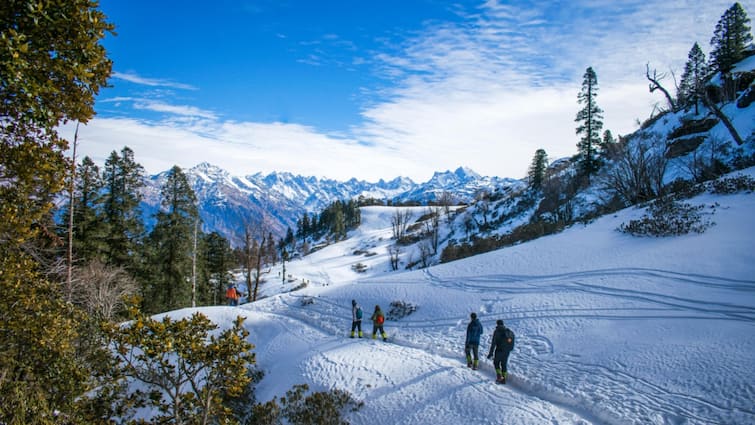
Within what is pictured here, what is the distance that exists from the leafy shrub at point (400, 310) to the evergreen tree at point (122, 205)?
66.4 ft

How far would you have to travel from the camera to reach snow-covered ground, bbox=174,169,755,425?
9594 millimetres

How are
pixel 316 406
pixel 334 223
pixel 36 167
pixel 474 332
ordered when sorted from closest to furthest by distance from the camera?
pixel 36 167, pixel 316 406, pixel 474 332, pixel 334 223

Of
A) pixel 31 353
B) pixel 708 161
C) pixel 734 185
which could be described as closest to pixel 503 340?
pixel 31 353

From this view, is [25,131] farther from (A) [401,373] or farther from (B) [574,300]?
(B) [574,300]

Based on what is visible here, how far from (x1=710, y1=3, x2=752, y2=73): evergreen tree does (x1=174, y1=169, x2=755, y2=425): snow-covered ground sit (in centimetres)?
3803

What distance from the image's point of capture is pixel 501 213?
68.2 m

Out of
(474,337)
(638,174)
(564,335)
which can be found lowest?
(564,335)

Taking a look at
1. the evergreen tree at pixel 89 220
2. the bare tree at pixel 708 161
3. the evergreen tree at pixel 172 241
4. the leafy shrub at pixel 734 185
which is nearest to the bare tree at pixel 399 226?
the bare tree at pixel 708 161

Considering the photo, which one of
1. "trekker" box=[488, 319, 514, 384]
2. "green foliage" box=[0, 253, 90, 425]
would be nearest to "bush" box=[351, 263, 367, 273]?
"trekker" box=[488, 319, 514, 384]

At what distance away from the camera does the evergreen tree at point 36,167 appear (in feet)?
14.0

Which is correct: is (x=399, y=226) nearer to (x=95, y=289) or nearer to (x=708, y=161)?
(x=708, y=161)

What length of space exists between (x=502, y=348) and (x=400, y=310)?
33.2ft

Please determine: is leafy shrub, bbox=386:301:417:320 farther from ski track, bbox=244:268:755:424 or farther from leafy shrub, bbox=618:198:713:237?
leafy shrub, bbox=618:198:713:237

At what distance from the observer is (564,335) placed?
541 inches
